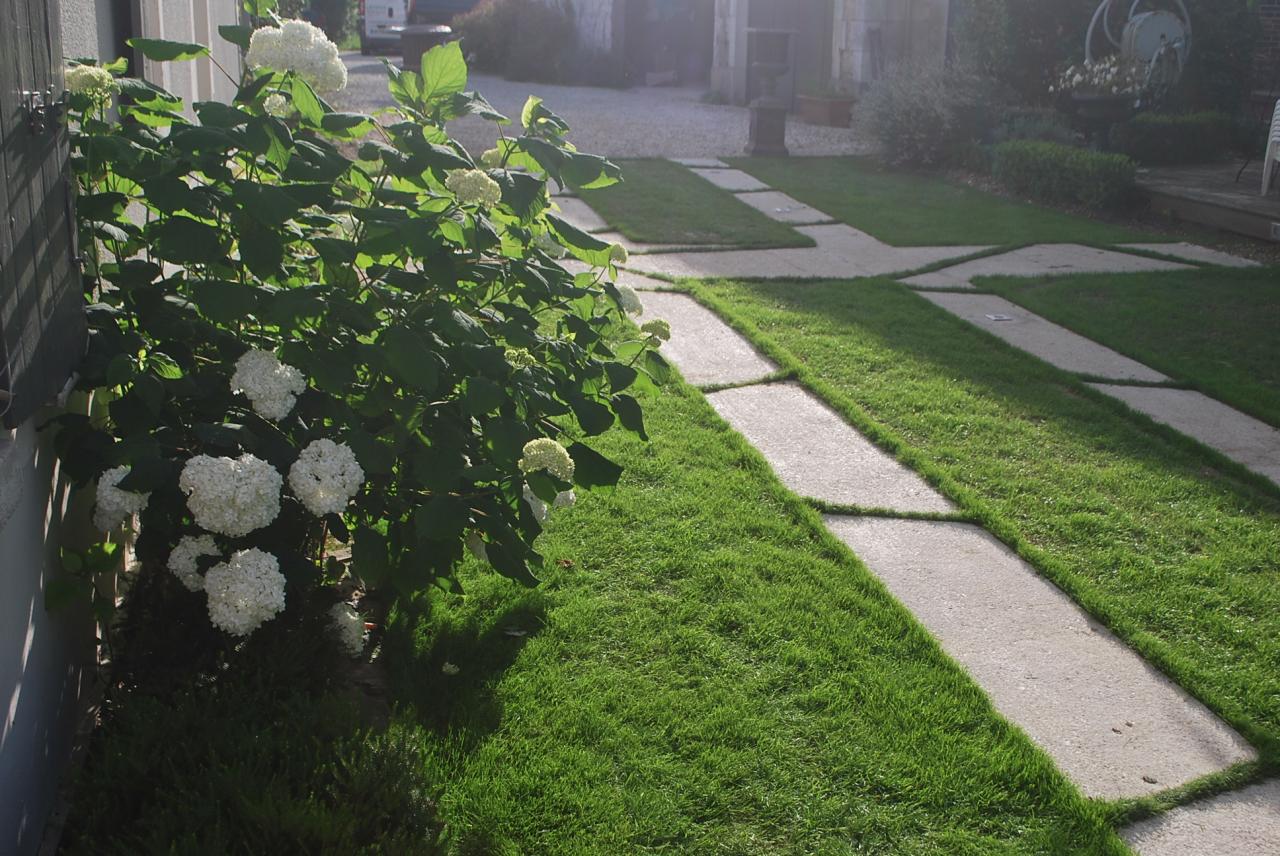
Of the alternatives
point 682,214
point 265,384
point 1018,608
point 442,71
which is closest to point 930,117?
point 682,214

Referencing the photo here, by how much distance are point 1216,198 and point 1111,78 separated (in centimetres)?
264

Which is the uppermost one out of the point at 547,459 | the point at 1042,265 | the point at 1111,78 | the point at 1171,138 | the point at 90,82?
the point at 1111,78

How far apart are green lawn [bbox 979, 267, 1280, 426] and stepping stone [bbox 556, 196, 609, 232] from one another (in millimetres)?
2535

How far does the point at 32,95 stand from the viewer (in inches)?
80.9

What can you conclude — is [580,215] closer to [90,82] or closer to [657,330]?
[657,330]

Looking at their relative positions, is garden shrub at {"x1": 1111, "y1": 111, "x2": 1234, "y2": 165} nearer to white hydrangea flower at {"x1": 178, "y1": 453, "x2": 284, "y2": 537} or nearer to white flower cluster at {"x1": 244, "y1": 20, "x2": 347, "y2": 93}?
white flower cluster at {"x1": 244, "y1": 20, "x2": 347, "y2": 93}

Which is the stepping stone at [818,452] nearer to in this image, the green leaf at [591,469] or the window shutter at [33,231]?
the green leaf at [591,469]

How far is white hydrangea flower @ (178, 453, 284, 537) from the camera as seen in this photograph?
6.54 feet

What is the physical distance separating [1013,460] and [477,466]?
7.68 ft

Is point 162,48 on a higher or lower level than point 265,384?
higher

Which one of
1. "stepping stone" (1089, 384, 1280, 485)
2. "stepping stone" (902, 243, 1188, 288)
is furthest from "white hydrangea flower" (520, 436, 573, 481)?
"stepping stone" (902, 243, 1188, 288)

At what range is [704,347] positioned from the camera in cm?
520

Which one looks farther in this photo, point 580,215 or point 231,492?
point 580,215

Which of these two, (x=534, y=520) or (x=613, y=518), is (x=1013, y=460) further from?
(x=534, y=520)
